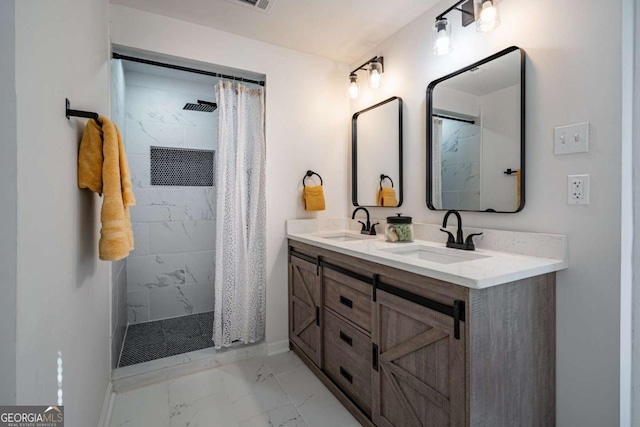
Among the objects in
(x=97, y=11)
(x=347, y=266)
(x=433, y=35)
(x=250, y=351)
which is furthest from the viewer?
(x=250, y=351)

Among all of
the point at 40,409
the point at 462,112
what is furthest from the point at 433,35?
the point at 40,409

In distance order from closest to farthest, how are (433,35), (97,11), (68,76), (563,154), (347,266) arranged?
(68,76) → (563,154) → (97,11) → (347,266) → (433,35)

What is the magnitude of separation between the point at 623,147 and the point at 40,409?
2.01m

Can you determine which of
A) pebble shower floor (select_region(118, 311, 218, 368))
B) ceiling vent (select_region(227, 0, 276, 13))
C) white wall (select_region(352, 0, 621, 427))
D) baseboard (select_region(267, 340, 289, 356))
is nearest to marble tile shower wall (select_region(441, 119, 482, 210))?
white wall (select_region(352, 0, 621, 427))

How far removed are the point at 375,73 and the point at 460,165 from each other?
0.99 meters

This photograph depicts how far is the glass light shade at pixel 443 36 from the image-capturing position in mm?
1676

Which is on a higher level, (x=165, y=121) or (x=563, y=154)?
(x=165, y=121)

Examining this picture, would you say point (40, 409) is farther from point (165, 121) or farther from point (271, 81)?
point (165, 121)

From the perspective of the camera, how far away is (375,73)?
226 centimetres

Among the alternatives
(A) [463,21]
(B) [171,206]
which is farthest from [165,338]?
(A) [463,21]

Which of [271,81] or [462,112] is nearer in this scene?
[462,112]

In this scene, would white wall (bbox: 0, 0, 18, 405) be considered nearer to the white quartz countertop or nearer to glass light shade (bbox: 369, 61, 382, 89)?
the white quartz countertop

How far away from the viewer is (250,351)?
2.31 m

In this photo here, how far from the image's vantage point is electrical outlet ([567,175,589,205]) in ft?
4.06
